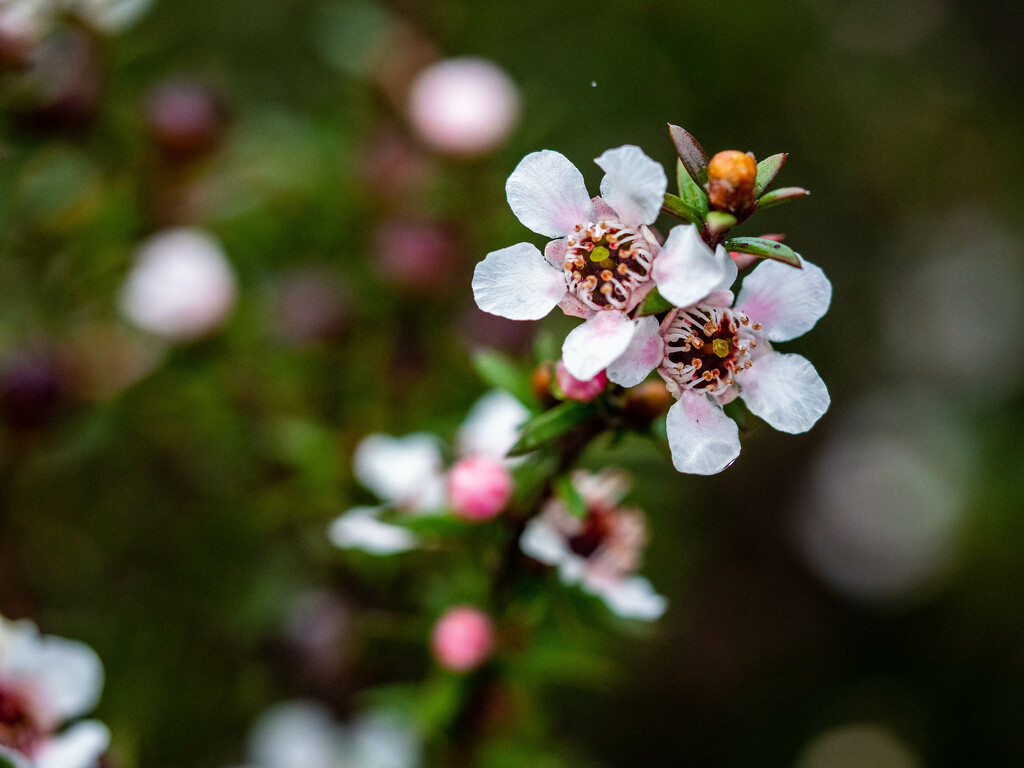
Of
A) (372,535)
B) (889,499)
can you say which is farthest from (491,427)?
(889,499)

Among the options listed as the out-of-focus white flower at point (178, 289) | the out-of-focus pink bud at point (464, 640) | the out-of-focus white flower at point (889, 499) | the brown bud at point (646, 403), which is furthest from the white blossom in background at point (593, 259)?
the out-of-focus white flower at point (889, 499)

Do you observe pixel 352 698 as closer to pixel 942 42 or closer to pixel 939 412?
pixel 939 412

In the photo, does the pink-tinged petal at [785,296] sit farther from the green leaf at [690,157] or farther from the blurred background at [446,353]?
the blurred background at [446,353]

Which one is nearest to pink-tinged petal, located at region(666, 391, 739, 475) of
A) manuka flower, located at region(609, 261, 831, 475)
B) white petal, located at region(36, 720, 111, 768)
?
manuka flower, located at region(609, 261, 831, 475)

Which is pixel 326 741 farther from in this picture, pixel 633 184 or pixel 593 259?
pixel 633 184

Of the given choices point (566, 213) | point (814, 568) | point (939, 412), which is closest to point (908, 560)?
point (814, 568)
